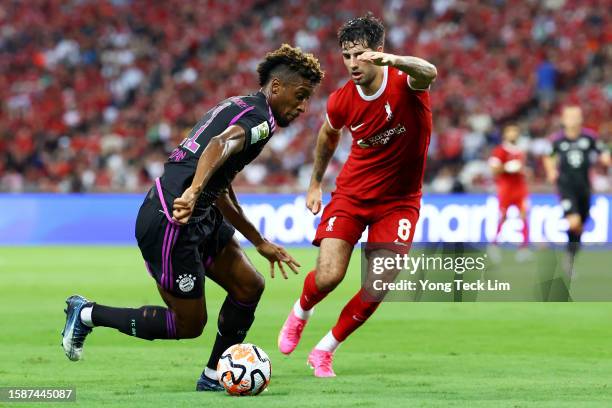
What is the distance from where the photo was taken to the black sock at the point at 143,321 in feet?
22.5

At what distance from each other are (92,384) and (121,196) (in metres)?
15.8

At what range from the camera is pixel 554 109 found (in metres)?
24.9

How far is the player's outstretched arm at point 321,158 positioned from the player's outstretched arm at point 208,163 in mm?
1886

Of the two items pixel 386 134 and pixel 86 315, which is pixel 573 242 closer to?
pixel 386 134

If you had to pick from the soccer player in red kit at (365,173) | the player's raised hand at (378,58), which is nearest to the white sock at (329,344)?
the soccer player in red kit at (365,173)

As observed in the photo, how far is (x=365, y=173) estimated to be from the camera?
816 centimetres

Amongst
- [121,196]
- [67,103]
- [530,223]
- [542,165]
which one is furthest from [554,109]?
[67,103]

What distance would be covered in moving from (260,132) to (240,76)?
21298mm

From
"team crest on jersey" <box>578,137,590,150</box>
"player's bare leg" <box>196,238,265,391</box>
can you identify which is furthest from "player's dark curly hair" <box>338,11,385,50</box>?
"team crest on jersey" <box>578,137,590,150</box>

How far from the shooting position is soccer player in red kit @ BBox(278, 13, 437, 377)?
25.3 ft

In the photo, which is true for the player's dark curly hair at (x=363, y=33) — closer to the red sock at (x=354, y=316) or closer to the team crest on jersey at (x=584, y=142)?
the red sock at (x=354, y=316)

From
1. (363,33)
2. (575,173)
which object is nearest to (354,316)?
(363,33)

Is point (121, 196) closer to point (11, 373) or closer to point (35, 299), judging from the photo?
point (35, 299)

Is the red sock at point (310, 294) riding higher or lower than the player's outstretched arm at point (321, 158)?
lower
